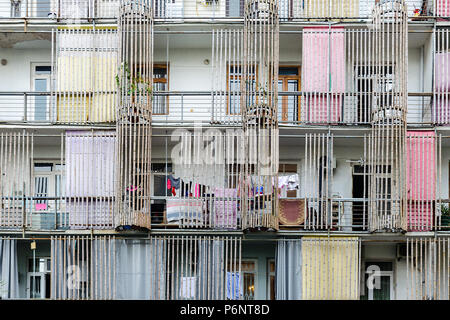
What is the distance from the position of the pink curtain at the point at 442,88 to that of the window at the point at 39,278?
38.6 ft

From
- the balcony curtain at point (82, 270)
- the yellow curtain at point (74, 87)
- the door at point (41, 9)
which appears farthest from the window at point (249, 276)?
the door at point (41, 9)

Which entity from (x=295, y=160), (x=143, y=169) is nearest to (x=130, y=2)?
(x=143, y=169)

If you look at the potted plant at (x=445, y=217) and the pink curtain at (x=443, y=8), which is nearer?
the potted plant at (x=445, y=217)

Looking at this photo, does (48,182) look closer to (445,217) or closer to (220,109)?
(220,109)

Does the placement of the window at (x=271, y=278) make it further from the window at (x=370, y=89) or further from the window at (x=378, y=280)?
the window at (x=370, y=89)

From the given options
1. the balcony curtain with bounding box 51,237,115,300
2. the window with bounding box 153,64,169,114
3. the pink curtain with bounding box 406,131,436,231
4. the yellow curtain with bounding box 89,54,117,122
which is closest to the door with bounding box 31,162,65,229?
the balcony curtain with bounding box 51,237,115,300

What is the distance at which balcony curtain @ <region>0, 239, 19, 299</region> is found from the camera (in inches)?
939

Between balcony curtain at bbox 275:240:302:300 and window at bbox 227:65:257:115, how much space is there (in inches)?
162

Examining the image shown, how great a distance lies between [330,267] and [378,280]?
80.4 inches

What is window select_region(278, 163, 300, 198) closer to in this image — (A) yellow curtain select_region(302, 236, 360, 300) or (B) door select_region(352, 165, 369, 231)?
(B) door select_region(352, 165, 369, 231)

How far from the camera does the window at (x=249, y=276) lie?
2450 centimetres

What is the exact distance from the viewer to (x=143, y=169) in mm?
23906

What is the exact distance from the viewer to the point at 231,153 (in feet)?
79.6

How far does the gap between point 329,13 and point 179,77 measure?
474 centimetres
